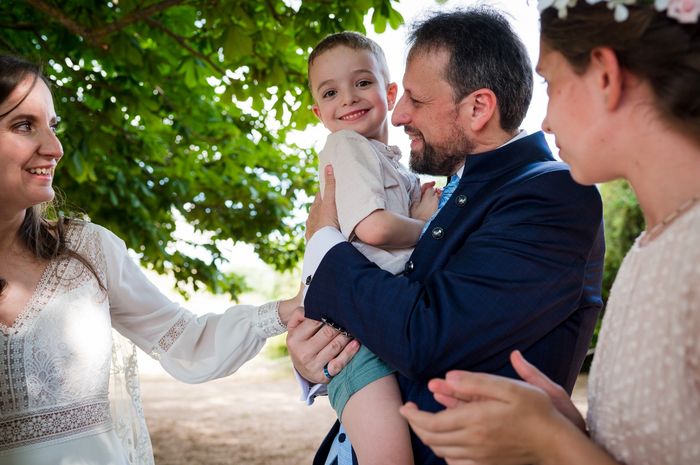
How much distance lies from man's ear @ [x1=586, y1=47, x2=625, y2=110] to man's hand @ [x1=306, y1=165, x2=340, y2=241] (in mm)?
1085

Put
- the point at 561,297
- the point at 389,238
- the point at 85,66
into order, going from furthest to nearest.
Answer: the point at 85,66
the point at 389,238
the point at 561,297

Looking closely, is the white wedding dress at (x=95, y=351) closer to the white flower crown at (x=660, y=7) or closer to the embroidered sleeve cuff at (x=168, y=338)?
the embroidered sleeve cuff at (x=168, y=338)

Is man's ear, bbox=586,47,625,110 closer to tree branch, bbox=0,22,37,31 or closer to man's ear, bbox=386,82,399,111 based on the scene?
man's ear, bbox=386,82,399,111

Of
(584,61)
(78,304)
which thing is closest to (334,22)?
(78,304)

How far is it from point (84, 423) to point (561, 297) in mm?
1707

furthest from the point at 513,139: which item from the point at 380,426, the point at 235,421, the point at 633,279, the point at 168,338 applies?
the point at 235,421

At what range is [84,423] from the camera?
259 cm

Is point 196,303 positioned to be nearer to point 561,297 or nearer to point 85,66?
point 85,66

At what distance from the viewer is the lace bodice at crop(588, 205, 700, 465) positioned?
1250 mm

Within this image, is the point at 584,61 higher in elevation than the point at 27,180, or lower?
A: higher

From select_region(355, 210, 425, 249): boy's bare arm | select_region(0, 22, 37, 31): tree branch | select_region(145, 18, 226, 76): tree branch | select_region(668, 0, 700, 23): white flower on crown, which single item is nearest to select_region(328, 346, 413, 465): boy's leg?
select_region(355, 210, 425, 249): boy's bare arm

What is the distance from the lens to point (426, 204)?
2.53 m

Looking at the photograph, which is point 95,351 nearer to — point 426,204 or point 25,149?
point 25,149

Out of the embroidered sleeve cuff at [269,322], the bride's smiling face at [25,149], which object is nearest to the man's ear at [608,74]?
the embroidered sleeve cuff at [269,322]
